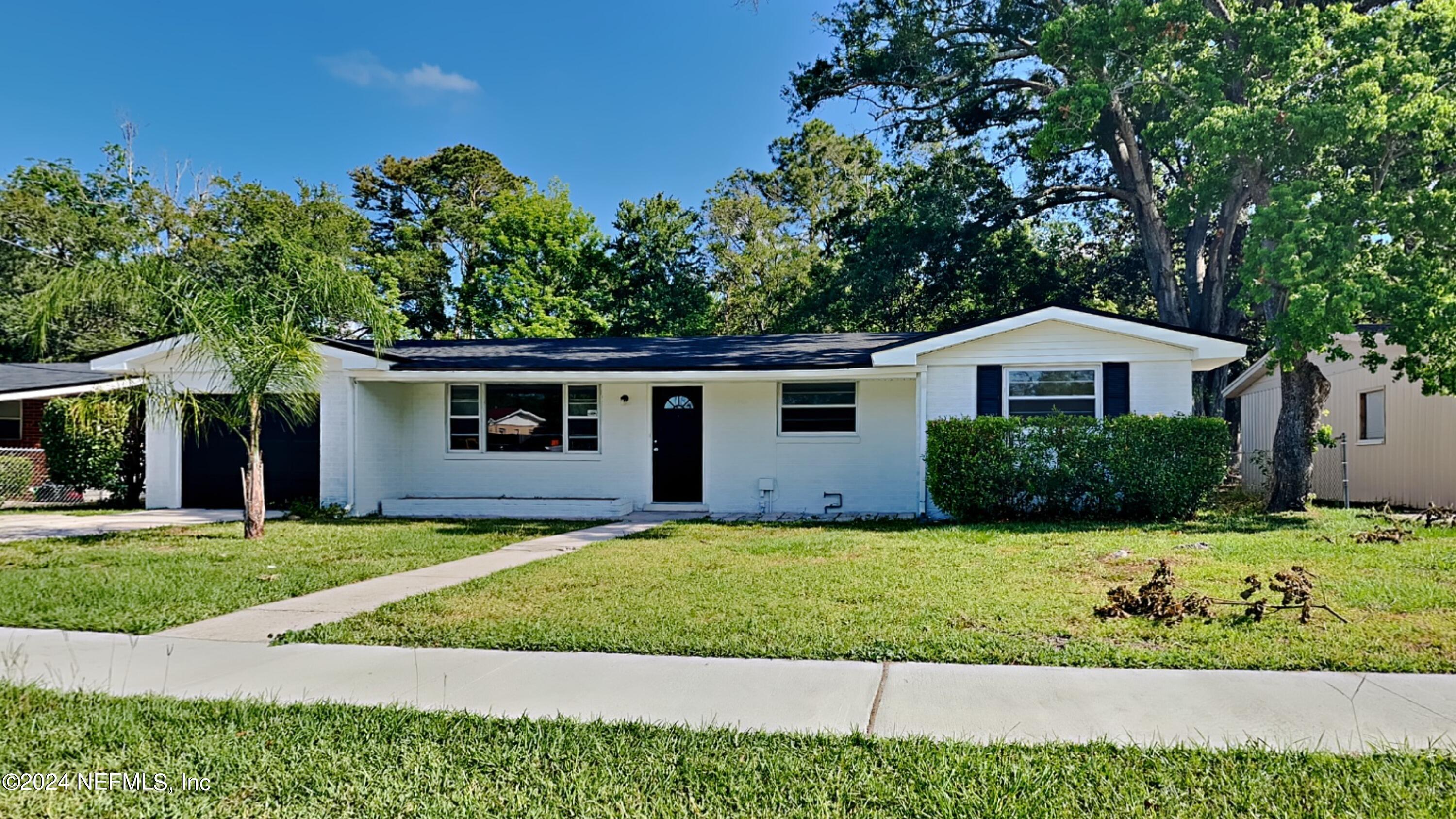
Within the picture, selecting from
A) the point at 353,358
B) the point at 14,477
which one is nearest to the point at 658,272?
the point at 353,358

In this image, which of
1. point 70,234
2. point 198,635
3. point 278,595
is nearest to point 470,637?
point 198,635

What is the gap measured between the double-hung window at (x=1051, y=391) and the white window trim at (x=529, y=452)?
6643 mm

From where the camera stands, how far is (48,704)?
4.26 m

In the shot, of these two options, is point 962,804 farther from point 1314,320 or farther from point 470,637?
point 1314,320

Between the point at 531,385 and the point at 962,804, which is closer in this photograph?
the point at 962,804

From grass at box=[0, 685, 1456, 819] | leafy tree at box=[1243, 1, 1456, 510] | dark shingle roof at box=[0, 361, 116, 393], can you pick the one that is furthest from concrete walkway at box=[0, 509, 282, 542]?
leafy tree at box=[1243, 1, 1456, 510]

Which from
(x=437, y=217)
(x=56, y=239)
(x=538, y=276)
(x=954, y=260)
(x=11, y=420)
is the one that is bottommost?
(x=11, y=420)

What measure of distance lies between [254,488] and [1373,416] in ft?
58.1

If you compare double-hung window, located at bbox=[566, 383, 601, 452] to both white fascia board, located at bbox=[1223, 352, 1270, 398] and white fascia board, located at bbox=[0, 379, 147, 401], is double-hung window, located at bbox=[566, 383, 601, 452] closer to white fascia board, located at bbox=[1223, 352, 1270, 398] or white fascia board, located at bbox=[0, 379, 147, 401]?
white fascia board, located at bbox=[0, 379, 147, 401]

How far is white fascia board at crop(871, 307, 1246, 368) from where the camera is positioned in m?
11.9

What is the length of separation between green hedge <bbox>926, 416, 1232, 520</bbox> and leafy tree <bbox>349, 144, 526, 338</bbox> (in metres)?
26.4

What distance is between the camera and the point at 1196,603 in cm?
592

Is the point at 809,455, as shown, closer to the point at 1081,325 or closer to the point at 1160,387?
the point at 1081,325

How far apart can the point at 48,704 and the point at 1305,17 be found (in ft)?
56.2
